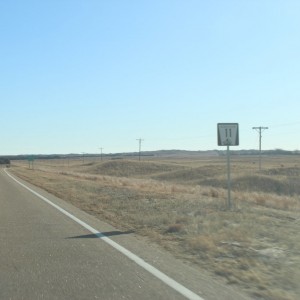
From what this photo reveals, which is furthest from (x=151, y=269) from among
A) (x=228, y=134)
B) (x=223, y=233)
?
(x=228, y=134)

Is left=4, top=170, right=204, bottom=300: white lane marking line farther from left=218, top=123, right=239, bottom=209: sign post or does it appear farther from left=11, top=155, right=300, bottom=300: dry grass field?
left=218, top=123, right=239, bottom=209: sign post

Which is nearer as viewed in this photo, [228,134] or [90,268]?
[90,268]

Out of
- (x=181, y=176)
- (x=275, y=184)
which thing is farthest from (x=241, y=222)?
(x=181, y=176)

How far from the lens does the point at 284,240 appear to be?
1187cm

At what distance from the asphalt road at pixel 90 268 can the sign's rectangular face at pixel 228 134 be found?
506 cm

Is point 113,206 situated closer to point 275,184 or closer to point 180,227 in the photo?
point 180,227

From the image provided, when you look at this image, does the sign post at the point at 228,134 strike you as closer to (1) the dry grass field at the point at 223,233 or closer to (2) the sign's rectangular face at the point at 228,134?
(2) the sign's rectangular face at the point at 228,134

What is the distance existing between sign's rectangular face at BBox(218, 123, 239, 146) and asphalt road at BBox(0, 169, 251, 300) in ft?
16.6

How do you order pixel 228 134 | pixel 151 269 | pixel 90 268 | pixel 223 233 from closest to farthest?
pixel 151 269 < pixel 90 268 < pixel 223 233 < pixel 228 134

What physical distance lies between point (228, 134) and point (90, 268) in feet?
32.0

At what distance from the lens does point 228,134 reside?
704 inches

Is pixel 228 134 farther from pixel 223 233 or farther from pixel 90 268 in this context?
pixel 90 268

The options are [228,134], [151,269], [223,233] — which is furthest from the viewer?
[228,134]

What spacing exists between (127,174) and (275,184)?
1642 inches
